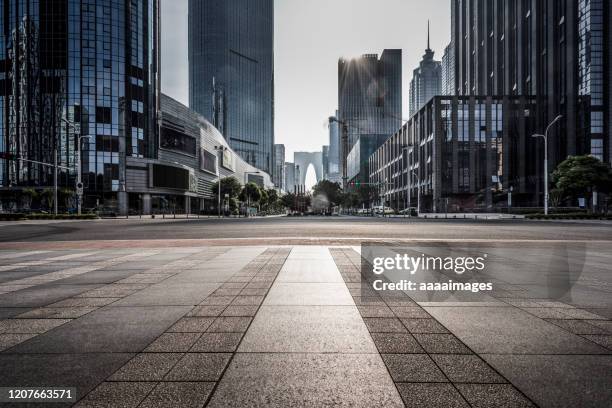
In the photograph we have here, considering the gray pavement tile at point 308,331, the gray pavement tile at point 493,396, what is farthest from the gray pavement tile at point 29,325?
the gray pavement tile at point 493,396

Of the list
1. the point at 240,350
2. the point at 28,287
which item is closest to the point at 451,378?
the point at 240,350

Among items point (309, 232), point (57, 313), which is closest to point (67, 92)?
point (309, 232)

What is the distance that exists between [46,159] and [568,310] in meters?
80.0

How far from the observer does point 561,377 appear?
2604mm

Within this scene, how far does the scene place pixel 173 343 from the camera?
10.8ft

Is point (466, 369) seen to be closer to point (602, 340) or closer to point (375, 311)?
point (375, 311)

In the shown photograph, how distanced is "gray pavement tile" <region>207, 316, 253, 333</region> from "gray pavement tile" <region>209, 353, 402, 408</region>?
0.67m

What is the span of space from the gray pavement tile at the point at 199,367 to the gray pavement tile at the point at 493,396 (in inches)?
76.2

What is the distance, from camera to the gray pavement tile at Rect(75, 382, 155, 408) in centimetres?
225

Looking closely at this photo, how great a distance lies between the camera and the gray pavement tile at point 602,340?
326 cm

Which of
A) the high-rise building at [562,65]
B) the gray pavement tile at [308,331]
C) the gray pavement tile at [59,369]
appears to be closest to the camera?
the gray pavement tile at [59,369]

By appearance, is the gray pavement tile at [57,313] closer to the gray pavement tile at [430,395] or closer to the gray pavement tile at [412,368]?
the gray pavement tile at [412,368]

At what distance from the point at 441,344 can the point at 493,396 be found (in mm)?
932

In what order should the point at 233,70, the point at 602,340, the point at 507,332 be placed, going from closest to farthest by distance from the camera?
the point at 602,340, the point at 507,332, the point at 233,70
